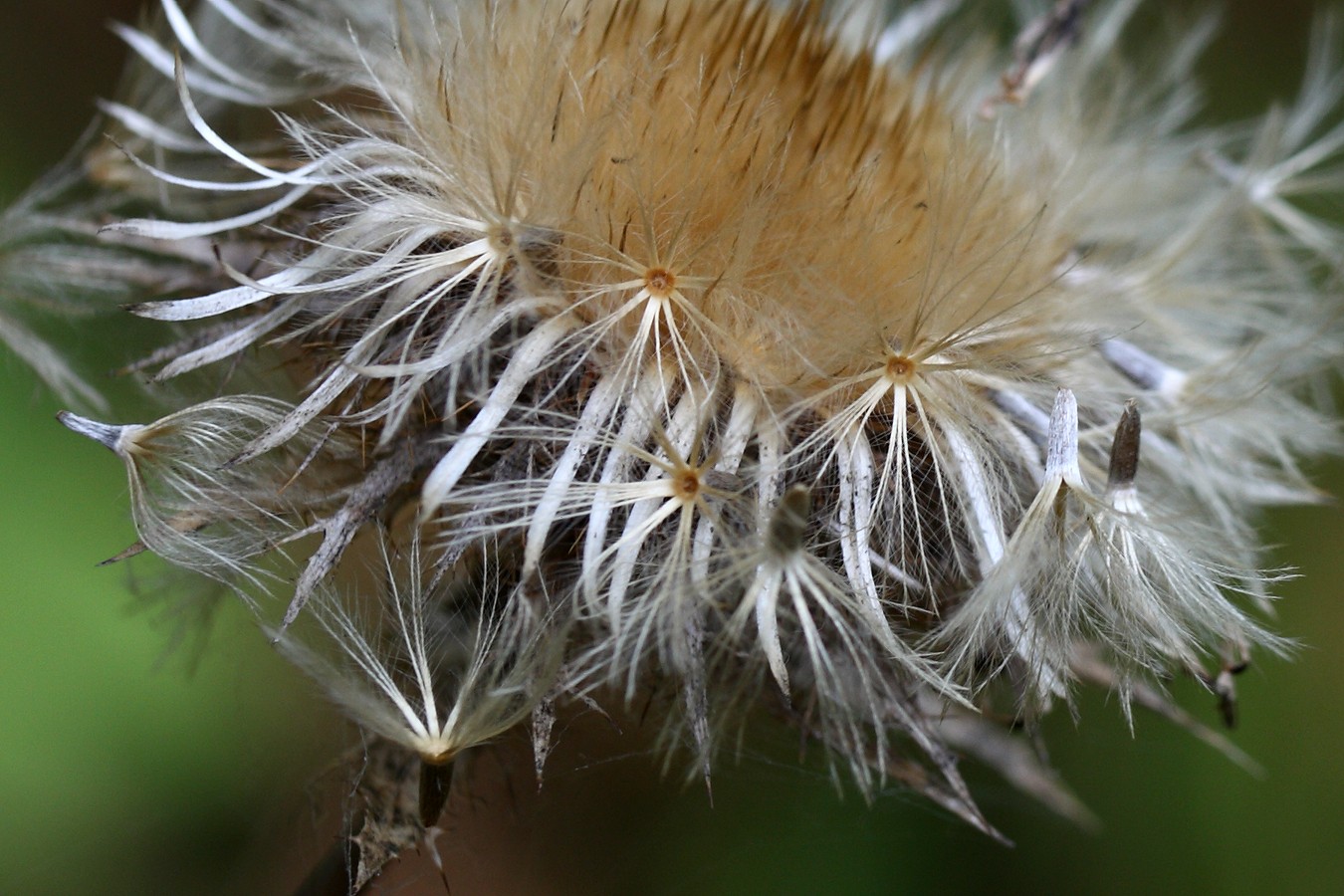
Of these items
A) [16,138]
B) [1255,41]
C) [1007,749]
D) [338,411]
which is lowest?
[1007,749]

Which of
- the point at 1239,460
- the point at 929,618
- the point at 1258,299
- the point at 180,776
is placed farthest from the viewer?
the point at 180,776

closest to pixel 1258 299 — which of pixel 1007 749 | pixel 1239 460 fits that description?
pixel 1239 460

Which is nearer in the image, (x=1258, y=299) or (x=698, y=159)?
(x=698, y=159)

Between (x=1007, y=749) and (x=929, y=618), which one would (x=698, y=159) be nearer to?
(x=929, y=618)

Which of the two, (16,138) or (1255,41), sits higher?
(1255,41)

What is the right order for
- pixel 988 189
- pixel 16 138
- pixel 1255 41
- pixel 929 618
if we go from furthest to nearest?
1. pixel 1255 41
2. pixel 16 138
3. pixel 988 189
4. pixel 929 618

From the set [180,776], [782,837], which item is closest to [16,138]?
[180,776]
